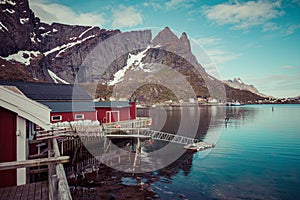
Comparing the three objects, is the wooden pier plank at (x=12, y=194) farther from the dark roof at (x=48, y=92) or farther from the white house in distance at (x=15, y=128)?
the dark roof at (x=48, y=92)

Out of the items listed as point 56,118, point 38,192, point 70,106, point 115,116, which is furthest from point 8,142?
point 115,116

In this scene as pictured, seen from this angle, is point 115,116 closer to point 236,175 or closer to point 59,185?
point 236,175

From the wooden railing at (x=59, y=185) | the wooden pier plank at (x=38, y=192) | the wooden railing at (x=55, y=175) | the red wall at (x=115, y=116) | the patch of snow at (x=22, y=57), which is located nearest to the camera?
the wooden railing at (x=59, y=185)

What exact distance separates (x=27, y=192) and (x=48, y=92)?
30.8 meters

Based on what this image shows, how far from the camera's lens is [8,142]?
824cm

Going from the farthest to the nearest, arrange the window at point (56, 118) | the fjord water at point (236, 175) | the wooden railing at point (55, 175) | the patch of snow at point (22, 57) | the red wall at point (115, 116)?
the patch of snow at point (22, 57)
the red wall at point (115, 116)
the window at point (56, 118)
the fjord water at point (236, 175)
the wooden railing at point (55, 175)

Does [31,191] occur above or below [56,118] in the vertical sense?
below

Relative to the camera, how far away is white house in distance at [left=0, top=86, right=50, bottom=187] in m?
8.09

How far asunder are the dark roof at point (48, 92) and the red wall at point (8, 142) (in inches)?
996

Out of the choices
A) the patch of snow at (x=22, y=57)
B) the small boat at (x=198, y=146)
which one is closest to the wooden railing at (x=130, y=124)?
the small boat at (x=198, y=146)

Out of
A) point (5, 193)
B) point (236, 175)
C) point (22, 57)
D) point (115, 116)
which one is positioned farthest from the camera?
point (22, 57)

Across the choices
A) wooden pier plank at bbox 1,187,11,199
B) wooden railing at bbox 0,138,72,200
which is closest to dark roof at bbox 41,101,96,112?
wooden pier plank at bbox 1,187,11,199

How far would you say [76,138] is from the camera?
84.2 feet

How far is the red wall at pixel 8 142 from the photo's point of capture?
320 inches
